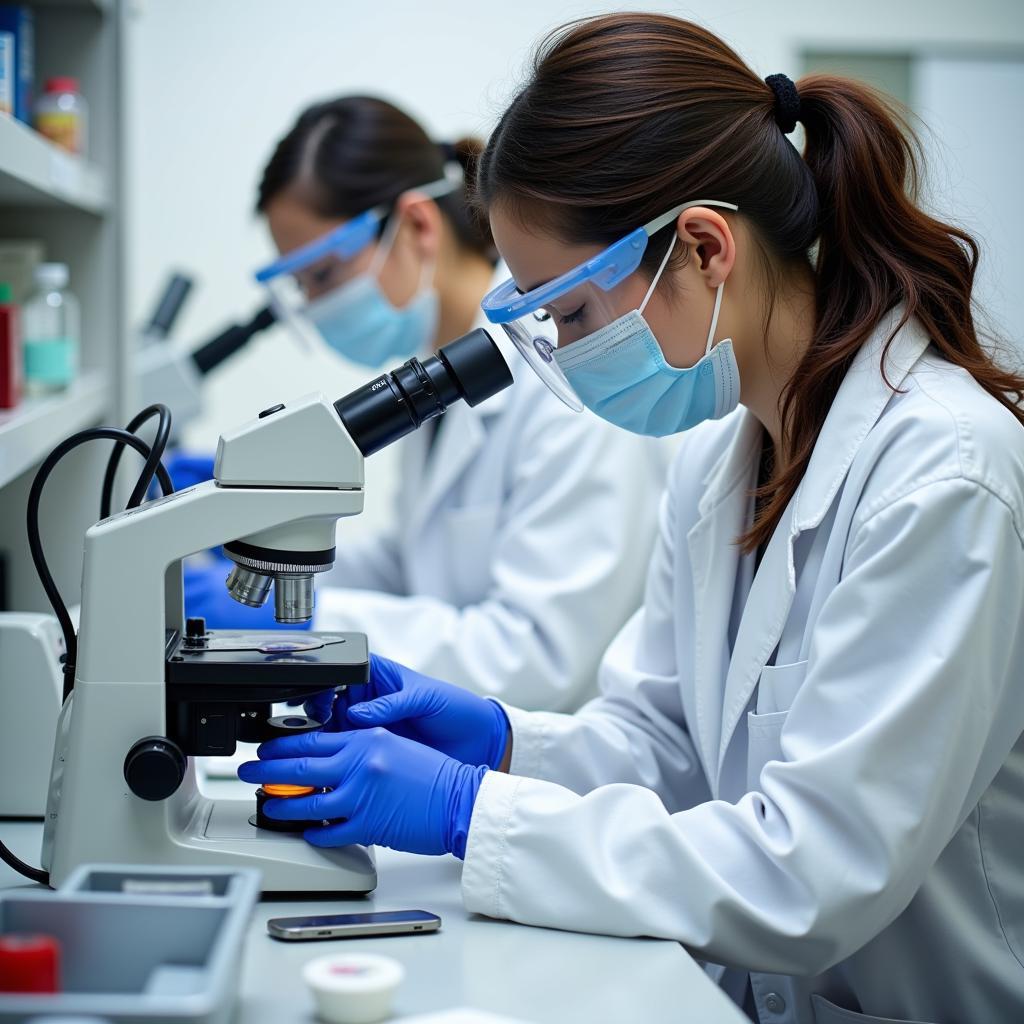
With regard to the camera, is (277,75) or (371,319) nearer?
(371,319)

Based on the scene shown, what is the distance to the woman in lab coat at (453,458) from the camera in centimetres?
178

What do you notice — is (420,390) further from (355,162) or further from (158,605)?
(355,162)

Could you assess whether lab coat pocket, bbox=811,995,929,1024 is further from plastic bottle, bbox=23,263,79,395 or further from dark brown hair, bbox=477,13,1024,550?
plastic bottle, bbox=23,263,79,395

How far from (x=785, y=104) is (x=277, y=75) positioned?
285 centimetres

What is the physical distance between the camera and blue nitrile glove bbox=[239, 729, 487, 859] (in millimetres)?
949

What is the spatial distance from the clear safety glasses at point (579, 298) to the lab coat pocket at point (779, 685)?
0.38 metres

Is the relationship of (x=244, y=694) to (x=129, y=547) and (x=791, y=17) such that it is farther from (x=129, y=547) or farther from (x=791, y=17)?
(x=791, y=17)

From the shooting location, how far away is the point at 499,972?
2.67 feet

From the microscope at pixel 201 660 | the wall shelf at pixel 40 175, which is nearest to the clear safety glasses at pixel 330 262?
the wall shelf at pixel 40 175

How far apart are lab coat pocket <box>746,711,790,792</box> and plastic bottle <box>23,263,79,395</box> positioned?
42.1 inches

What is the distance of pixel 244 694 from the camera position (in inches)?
36.5

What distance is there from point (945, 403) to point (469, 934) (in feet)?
1.97

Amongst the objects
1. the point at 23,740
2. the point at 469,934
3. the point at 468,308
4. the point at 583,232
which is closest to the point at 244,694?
the point at 469,934

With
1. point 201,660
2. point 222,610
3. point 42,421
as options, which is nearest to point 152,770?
point 201,660
